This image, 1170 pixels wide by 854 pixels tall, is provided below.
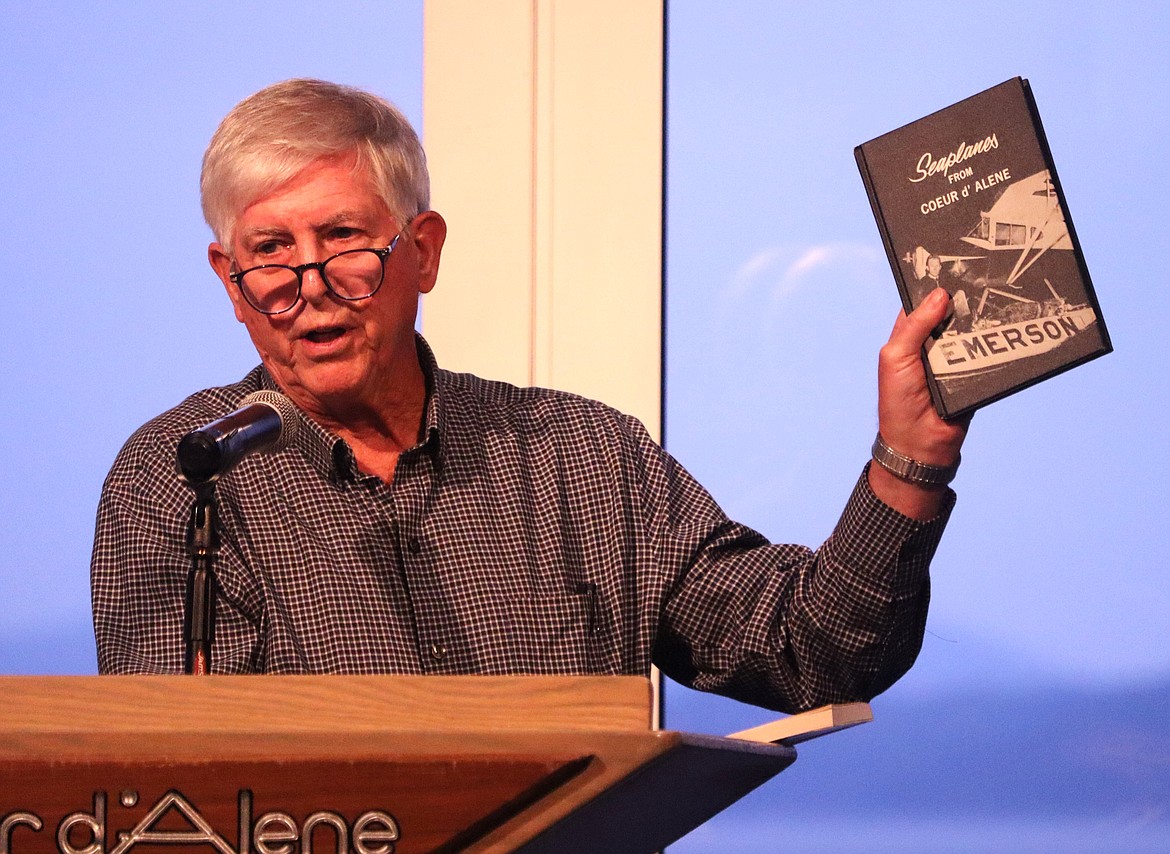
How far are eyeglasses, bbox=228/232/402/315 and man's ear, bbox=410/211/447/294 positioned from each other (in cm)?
10

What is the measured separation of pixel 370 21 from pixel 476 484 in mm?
1008

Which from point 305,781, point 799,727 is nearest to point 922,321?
point 799,727

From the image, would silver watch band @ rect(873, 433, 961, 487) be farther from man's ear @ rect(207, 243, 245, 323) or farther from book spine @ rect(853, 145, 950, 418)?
man's ear @ rect(207, 243, 245, 323)

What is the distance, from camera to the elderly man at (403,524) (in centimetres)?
163

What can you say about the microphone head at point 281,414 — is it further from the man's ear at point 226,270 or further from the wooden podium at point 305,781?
the wooden podium at point 305,781

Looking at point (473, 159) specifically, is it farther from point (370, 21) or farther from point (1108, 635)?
point (1108, 635)

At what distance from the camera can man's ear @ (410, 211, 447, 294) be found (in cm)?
185

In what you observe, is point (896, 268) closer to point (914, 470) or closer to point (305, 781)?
point (914, 470)

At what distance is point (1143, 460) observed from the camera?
2.20 m

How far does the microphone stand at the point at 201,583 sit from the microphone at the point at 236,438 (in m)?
0.02

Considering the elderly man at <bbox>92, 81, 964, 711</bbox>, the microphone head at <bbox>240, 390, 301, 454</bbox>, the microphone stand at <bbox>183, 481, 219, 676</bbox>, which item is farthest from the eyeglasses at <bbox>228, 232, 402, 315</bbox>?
the microphone stand at <bbox>183, 481, 219, 676</bbox>

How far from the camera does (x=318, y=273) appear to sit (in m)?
1.72

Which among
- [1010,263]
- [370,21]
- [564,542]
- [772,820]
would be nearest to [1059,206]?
[1010,263]

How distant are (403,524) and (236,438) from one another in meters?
0.49
